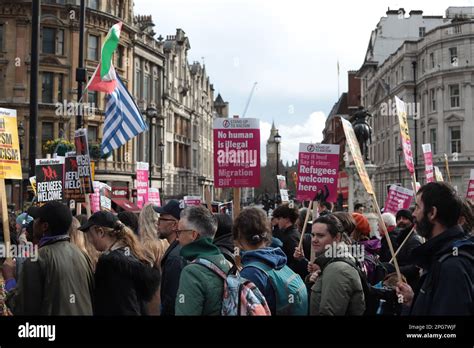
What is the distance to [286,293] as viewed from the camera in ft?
14.0

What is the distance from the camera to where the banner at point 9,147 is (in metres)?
7.62

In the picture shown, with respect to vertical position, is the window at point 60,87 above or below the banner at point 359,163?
above

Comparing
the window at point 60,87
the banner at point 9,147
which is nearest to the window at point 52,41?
the window at point 60,87

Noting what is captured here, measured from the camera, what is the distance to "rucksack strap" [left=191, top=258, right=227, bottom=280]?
394cm

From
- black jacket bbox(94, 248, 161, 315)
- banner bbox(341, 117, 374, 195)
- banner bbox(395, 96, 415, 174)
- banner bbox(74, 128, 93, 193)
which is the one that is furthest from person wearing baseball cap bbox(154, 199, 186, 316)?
banner bbox(395, 96, 415, 174)

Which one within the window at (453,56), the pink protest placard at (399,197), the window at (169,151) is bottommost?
the pink protest placard at (399,197)

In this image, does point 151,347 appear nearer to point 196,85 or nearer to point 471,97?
point 471,97

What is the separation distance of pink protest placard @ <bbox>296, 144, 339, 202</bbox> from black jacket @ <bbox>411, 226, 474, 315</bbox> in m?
6.94

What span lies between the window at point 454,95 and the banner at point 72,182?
155ft

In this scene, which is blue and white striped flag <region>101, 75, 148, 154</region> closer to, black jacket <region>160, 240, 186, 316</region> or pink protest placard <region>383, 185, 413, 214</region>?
pink protest placard <region>383, 185, 413, 214</region>

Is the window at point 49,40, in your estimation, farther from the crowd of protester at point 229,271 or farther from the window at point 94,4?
the crowd of protester at point 229,271

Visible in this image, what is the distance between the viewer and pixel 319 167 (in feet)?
35.1

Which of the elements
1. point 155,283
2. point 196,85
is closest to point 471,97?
point 196,85

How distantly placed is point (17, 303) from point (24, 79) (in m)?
39.7
